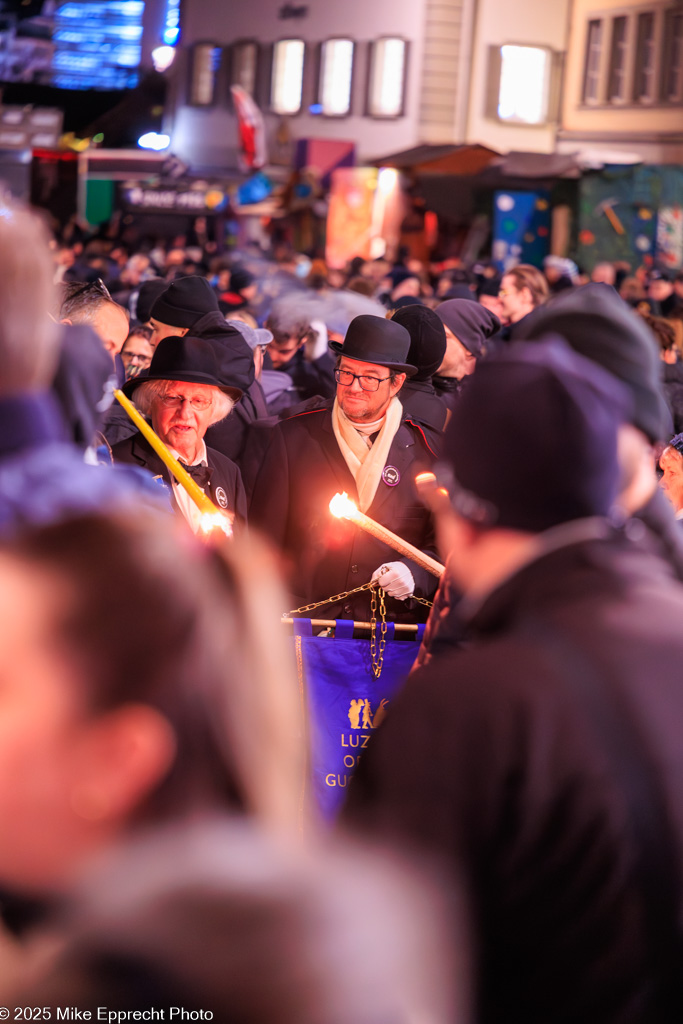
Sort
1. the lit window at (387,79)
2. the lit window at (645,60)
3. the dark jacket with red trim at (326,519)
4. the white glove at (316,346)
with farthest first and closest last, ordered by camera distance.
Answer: the lit window at (387,79), the lit window at (645,60), the white glove at (316,346), the dark jacket with red trim at (326,519)

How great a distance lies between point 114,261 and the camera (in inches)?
799

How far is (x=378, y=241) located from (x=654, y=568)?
2614 centimetres

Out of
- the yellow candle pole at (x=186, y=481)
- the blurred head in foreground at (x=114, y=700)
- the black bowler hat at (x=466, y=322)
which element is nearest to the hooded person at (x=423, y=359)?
the black bowler hat at (x=466, y=322)

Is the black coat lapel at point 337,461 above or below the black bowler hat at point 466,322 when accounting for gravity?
below

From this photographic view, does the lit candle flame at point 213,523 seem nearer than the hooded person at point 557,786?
No

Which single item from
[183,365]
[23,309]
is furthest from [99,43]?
[23,309]

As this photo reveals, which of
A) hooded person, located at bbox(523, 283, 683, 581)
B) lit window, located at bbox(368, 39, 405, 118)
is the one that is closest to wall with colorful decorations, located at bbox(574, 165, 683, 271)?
lit window, located at bbox(368, 39, 405, 118)

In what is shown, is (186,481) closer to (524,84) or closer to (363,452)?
(363,452)

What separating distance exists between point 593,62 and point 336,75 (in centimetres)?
889

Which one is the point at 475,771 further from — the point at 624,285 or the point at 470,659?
the point at 624,285

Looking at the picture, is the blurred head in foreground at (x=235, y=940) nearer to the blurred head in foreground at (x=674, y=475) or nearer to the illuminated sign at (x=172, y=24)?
the blurred head in foreground at (x=674, y=475)

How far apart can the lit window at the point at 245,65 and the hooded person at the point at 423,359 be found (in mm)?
33946

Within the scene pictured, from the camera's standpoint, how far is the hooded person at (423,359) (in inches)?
250

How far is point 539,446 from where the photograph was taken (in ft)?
6.15
